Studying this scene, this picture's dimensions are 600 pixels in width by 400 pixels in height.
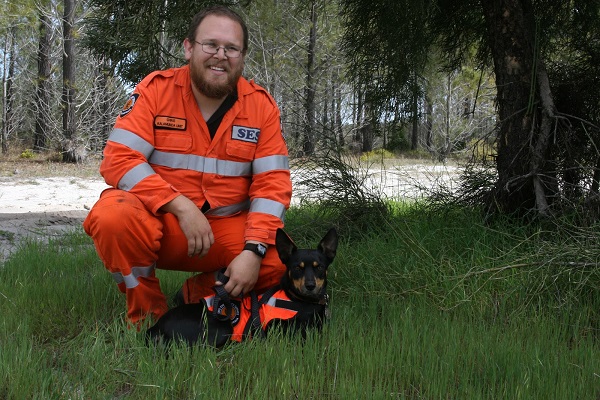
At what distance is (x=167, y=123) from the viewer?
11.6ft

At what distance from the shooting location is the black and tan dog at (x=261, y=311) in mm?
3039

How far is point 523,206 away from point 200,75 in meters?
2.74

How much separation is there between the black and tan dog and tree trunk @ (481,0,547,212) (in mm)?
2116

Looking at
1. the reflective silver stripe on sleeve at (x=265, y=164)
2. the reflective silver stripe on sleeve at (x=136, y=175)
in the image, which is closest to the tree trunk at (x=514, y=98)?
the reflective silver stripe on sleeve at (x=265, y=164)

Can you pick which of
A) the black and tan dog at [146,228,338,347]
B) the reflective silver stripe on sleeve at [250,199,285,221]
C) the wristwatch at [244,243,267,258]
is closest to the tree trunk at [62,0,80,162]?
the reflective silver stripe on sleeve at [250,199,285,221]

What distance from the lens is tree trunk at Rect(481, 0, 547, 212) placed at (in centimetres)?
476

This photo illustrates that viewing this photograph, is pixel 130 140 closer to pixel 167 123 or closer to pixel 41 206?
pixel 167 123

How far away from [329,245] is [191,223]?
0.77 m

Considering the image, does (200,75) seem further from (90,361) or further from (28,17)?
(28,17)

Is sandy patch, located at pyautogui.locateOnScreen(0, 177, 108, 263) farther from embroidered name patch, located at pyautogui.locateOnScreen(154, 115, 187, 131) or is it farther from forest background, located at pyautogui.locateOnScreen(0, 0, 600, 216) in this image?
embroidered name patch, located at pyautogui.locateOnScreen(154, 115, 187, 131)

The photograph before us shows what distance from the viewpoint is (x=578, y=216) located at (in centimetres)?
418

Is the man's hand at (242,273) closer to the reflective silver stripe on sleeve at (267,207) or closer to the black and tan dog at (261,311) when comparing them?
the black and tan dog at (261,311)

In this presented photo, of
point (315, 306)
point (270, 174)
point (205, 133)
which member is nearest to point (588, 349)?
point (315, 306)

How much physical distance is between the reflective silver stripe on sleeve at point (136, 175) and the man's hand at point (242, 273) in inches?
26.7
